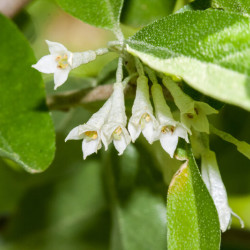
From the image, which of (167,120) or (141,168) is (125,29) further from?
(167,120)

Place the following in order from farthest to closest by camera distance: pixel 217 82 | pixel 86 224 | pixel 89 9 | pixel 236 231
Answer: pixel 86 224 → pixel 236 231 → pixel 89 9 → pixel 217 82

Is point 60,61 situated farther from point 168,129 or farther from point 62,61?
point 168,129

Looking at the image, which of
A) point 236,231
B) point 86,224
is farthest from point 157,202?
point 86,224

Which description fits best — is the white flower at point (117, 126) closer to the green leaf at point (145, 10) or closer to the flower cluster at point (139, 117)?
the flower cluster at point (139, 117)

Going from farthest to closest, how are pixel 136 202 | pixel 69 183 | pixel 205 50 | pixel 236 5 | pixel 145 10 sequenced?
pixel 69 183, pixel 136 202, pixel 145 10, pixel 236 5, pixel 205 50

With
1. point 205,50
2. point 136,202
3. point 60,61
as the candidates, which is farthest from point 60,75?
point 136,202

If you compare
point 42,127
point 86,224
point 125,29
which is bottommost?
point 86,224

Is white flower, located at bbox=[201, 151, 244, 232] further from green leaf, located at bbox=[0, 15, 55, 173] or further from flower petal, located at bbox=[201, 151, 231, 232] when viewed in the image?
green leaf, located at bbox=[0, 15, 55, 173]
